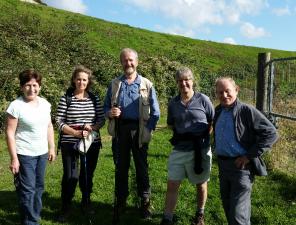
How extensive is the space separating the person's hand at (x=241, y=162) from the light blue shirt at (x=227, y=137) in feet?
0.23

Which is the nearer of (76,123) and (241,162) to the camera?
(241,162)

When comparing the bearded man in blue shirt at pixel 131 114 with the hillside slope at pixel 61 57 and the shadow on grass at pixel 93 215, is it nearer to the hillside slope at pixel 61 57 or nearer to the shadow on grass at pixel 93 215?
the shadow on grass at pixel 93 215

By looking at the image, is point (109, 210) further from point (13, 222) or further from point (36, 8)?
point (36, 8)

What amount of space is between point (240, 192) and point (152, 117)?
1717 mm

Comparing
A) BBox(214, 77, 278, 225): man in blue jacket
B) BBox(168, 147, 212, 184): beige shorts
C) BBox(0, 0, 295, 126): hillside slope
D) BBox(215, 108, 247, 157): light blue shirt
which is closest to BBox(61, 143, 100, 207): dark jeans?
BBox(168, 147, 212, 184): beige shorts

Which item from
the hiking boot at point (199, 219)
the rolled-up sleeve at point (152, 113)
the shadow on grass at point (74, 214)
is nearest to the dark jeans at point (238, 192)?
the hiking boot at point (199, 219)

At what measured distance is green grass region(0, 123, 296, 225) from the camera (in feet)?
20.1

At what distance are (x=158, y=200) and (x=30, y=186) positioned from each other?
2.21 metres

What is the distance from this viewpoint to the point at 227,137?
4863 millimetres

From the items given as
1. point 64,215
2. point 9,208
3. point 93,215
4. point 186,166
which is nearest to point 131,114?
point 186,166

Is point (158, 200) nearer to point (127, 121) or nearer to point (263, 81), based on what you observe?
point (127, 121)

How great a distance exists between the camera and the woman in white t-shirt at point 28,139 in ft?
17.0

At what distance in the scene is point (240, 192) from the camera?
4785 mm

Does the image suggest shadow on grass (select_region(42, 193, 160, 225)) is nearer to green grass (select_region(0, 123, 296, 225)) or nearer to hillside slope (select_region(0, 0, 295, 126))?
green grass (select_region(0, 123, 296, 225))
